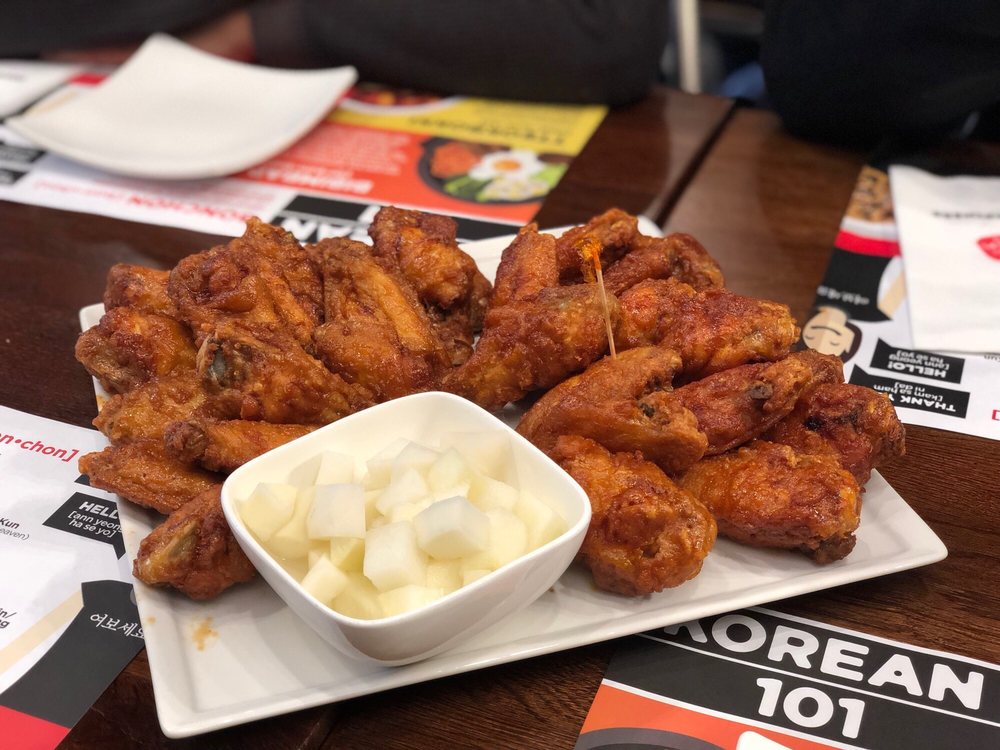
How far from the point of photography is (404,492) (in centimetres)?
131

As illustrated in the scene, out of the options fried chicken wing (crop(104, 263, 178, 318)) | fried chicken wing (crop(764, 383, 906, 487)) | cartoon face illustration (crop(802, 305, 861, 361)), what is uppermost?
fried chicken wing (crop(104, 263, 178, 318))

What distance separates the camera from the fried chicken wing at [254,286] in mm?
1679

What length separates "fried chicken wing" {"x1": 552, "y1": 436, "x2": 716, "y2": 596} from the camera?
132 cm

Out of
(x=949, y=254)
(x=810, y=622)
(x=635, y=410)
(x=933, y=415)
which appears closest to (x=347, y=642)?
(x=635, y=410)

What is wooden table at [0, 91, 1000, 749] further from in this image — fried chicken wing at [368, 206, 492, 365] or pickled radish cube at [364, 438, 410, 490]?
fried chicken wing at [368, 206, 492, 365]

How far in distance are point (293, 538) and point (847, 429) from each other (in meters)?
0.88

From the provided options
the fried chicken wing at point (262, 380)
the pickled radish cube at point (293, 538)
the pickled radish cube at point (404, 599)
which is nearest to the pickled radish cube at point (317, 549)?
the pickled radish cube at point (293, 538)

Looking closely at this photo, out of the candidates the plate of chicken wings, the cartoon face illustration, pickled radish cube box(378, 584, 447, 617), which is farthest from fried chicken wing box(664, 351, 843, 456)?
the cartoon face illustration

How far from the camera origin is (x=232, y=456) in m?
1.46

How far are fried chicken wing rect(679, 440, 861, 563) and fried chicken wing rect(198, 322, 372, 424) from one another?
0.61 metres

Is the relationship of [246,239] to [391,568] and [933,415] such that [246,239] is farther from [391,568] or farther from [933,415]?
[933,415]

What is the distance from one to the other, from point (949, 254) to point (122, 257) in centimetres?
211

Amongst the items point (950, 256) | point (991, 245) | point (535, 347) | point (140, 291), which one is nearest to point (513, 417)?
point (535, 347)

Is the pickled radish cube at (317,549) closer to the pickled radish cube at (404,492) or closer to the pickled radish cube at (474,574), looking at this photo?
the pickled radish cube at (404,492)
